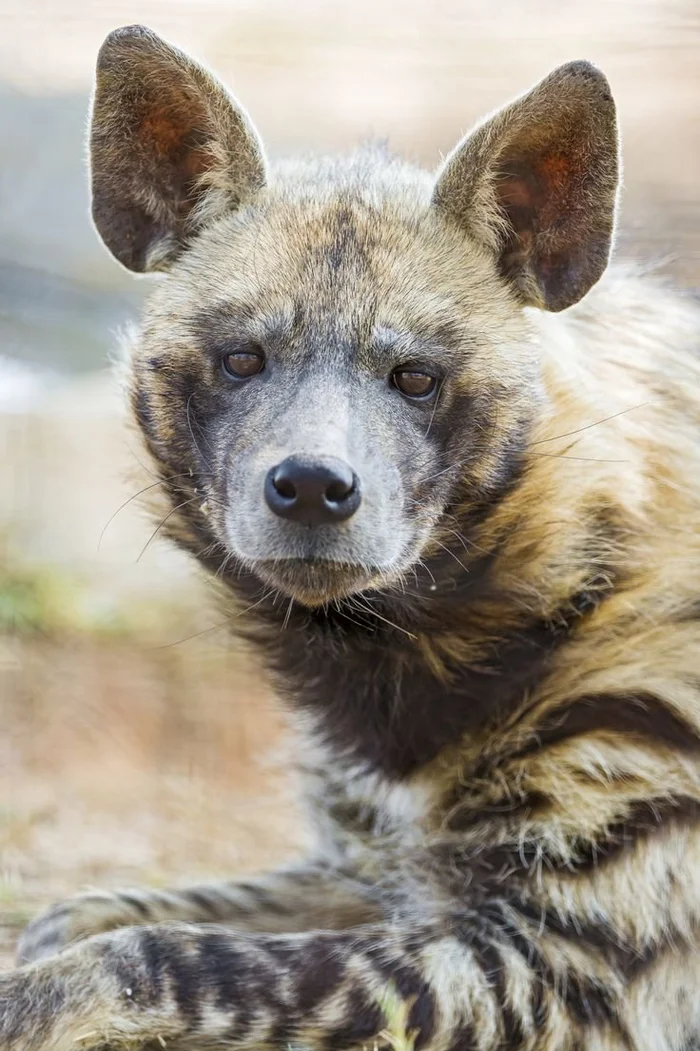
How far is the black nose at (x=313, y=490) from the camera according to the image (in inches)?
115

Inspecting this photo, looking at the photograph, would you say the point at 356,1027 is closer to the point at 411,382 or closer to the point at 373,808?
the point at 373,808

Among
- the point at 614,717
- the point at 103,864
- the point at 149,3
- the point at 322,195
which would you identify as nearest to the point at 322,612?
the point at 614,717

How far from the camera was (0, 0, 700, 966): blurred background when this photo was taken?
19.1ft

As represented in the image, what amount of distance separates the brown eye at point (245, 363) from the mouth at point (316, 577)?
445 millimetres

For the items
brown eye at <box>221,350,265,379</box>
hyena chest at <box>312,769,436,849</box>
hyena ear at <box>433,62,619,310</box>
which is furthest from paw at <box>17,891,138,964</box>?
hyena ear at <box>433,62,619,310</box>

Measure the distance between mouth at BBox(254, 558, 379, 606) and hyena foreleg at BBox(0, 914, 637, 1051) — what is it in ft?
2.49

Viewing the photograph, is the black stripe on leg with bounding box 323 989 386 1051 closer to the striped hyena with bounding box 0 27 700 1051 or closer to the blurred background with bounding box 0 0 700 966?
the striped hyena with bounding box 0 27 700 1051

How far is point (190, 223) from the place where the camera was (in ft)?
12.0

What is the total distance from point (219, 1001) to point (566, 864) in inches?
32.1

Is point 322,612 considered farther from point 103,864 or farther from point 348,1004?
point 103,864

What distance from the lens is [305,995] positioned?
306 centimetres

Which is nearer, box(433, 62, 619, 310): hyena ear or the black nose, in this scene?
the black nose

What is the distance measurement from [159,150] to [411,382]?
901 mm

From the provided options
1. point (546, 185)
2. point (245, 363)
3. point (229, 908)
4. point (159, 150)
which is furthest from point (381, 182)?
point (229, 908)
